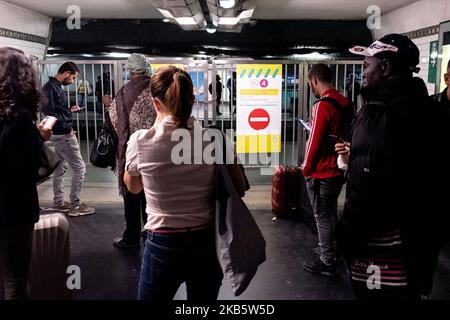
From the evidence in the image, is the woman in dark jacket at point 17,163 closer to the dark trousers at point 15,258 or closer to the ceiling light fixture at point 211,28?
the dark trousers at point 15,258

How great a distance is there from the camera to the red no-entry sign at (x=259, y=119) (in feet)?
19.9

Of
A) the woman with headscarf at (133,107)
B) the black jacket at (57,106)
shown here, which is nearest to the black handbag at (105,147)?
the woman with headscarf at (133,107)

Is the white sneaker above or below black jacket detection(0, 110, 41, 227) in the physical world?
below

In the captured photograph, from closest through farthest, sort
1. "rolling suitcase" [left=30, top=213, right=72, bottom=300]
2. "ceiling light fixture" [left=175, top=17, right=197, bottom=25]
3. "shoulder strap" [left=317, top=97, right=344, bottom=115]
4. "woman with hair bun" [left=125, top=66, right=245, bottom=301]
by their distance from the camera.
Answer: "woman with hair bun" [left=125, top=66, right=245, bottom=301]
"rolling suitcase" [left=30, top=213, right=72, bottom=300]
"shoulder strap" [left=317, top=97, right=344, bottom=115]
"ceiling light fixture" [left=175, top=17, right=197, bottom=25]

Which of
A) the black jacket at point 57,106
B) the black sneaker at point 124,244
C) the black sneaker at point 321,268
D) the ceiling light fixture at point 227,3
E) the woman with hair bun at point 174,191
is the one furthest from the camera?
the ceiling light fixture at point 227,3

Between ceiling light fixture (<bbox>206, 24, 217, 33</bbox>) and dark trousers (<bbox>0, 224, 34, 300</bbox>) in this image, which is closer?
dark trousers (<bbox>0, 224, 34, 300</bbox>)

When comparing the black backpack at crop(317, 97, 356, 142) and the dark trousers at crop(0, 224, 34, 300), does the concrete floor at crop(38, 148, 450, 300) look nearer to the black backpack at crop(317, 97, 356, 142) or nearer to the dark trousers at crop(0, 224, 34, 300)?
the dark trousers at crop(0, 224, 34, 300)

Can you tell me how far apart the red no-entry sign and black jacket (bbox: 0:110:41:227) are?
4.10 metres

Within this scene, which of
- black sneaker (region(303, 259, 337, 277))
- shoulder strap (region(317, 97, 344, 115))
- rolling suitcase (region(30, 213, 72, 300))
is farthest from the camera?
black sneaker (region(303, 259, 337, 277))

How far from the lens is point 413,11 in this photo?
Answer: 6730 millimetres

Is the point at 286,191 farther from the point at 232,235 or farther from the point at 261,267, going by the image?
the point at 232,235

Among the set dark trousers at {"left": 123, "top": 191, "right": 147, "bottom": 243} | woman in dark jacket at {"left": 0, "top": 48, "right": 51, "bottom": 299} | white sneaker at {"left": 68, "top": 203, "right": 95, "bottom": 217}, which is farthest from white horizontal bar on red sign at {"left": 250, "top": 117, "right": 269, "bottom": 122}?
woman in dark jacket at {"left": 0, "top": 48, "right": 51, "bottom": 299}

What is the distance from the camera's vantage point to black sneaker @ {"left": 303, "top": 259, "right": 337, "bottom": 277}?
3648 mm

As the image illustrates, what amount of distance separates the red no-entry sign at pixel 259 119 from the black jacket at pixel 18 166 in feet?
13.4
